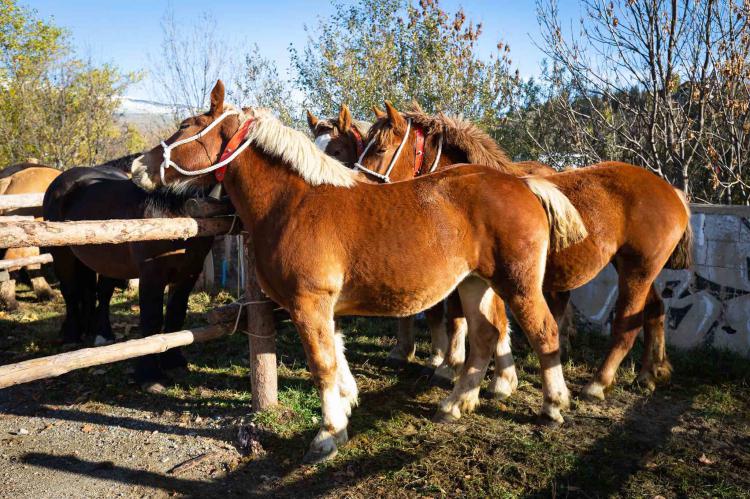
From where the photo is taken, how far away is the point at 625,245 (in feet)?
14.1

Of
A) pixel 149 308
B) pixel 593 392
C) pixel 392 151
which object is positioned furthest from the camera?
pixel 392 151

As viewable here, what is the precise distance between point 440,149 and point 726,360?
3490 mm

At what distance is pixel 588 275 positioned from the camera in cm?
430

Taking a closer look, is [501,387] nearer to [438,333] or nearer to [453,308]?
[453,308]

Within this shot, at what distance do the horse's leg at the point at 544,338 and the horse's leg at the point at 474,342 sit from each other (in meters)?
0.34

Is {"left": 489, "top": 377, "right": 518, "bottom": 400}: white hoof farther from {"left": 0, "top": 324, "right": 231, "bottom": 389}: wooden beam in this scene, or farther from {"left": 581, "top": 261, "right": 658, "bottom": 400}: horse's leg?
{"left": 0, "top": 324, "right": 231, "bottom": 389}: wooden beam

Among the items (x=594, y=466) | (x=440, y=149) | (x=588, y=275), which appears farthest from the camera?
(x=440, y=149)

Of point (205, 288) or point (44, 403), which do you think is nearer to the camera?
point (44, 403)

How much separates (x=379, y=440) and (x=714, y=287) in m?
4.09

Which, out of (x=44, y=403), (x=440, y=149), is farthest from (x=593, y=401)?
(x=44, y=403)

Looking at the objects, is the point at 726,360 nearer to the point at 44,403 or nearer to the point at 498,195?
the point at 498,195

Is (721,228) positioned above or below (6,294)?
above

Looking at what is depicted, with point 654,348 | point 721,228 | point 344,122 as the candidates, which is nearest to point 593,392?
point 654,348

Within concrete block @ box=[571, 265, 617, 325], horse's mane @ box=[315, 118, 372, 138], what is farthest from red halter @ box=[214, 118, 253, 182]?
concrete block @ box=[571, 265, 617, 325]
